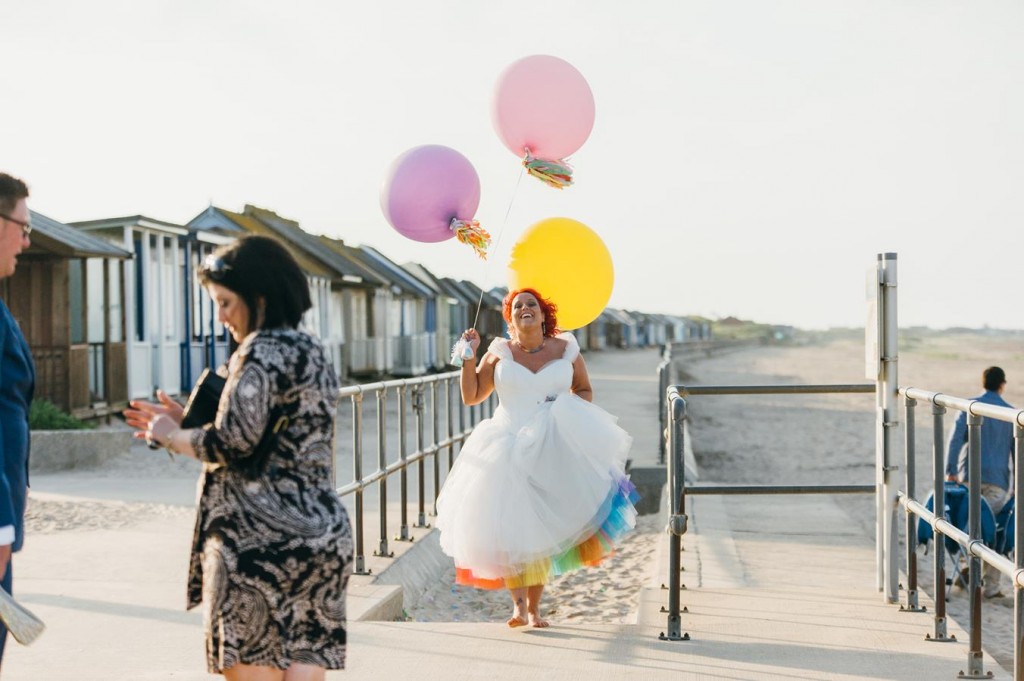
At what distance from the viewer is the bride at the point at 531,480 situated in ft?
17.6

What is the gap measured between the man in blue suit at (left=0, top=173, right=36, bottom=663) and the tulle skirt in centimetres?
267

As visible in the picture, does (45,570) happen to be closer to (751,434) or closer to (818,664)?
(818,664)

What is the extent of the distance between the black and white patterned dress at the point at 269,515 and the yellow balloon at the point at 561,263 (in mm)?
3290

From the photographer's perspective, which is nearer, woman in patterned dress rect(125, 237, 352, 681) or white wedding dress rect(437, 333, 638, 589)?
woman in patterned dress rect(125, 237, 352, 681)

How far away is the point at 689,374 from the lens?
164 feet

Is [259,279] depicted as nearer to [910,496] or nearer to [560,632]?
[560,632]

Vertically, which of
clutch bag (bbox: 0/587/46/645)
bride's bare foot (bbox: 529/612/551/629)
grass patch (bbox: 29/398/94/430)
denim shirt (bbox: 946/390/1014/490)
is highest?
clutch bag (bbox: 0/587/46/645)

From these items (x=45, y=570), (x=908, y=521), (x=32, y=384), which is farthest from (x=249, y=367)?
(x=45, y=570)

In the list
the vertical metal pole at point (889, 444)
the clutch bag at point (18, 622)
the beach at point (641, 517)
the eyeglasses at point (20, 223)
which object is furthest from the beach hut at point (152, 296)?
the clutch bag at point (18, 622)

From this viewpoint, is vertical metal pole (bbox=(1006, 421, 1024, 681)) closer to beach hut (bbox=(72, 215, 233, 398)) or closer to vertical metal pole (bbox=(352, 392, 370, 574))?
vertical metal pole (bbox=(352, 392, 370, 574))

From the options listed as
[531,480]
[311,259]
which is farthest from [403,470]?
[311,259]

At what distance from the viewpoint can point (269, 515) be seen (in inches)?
110

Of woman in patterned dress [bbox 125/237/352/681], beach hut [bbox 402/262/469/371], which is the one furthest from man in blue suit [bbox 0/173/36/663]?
beach hut [bbox 402/262/469/371]

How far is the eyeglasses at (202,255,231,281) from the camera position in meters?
2.86
